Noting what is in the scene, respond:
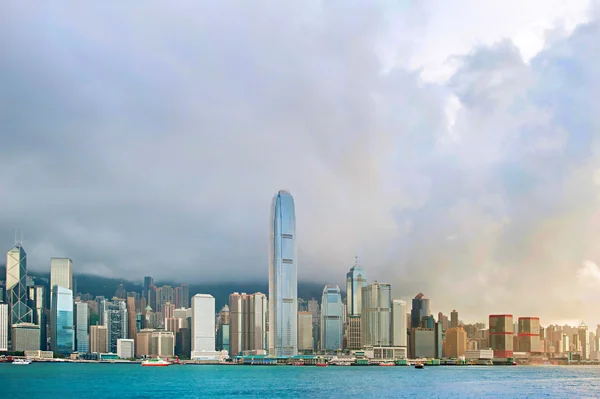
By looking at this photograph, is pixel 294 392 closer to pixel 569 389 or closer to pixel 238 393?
pixel 238 393

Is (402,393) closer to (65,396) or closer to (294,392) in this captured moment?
(294,392)

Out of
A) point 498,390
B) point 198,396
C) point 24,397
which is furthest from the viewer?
point 498,390

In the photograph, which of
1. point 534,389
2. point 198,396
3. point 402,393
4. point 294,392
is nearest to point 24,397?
point 198,396

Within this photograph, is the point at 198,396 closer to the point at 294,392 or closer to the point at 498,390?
the point at 294,392

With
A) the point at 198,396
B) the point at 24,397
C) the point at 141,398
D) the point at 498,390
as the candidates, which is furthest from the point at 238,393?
the point at 498,390

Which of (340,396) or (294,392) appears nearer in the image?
(340,396)

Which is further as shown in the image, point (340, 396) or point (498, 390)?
point (498, 390)

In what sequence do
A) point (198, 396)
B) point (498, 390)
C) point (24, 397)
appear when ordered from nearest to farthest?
point (24, 397), point (198, 396), point (498, 390)

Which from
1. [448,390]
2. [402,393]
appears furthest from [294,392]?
[448,390]
